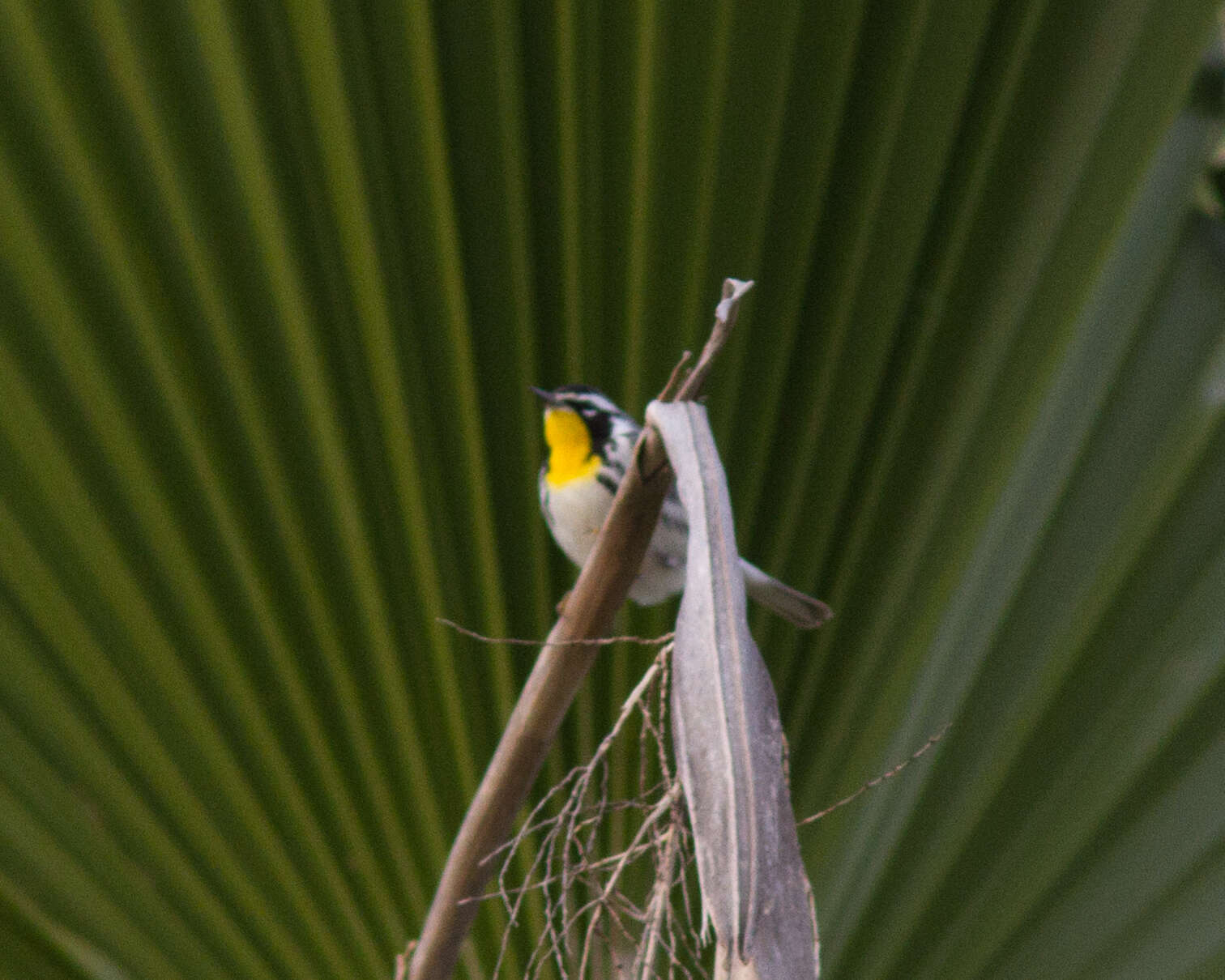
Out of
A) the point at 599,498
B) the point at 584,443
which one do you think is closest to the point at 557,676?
the point at 599,498

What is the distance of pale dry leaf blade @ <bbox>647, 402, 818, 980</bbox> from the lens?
0.23 m

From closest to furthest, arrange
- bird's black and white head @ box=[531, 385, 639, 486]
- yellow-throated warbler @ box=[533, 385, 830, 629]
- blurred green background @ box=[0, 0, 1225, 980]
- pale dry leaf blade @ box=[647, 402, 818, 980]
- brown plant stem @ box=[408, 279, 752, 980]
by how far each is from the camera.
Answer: pale dry leaf blade @ box=[647, 402, 818, 980]
brown plant stem @ box=[408, 279, 752, 980]
blurred green background @ box=[0, 0, 1225, 980]
yellow-throated warbler @ box=[533, 385, 830, 629]
bird's black and white head @ box=[531, 385, 639, 486]

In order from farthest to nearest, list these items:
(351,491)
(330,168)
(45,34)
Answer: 1. (351,491)
2. (330,168)
3. (45,34)

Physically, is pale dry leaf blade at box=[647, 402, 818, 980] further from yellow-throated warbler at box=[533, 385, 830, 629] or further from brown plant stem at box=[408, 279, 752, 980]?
yellow-throated warbler at box=[533, 385, 830, 629]

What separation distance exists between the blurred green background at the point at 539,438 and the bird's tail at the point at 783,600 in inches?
2.6

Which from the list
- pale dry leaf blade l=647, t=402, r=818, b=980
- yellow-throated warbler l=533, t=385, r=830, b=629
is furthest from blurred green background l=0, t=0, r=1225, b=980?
pale dry leaf blade l=647, t=402, r=818, b=980

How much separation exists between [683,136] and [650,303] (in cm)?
14

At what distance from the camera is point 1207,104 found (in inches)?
33.2

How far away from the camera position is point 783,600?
90 centimetres

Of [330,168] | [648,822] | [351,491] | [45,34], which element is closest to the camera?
[648,822]

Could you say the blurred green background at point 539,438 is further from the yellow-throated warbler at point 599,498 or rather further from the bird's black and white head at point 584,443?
the bird's black and white head at point 584,443

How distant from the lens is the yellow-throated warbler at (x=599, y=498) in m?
0.89

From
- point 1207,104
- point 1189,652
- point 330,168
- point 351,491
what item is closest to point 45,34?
point 330,168

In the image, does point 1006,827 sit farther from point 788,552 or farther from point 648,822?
point 648,822
